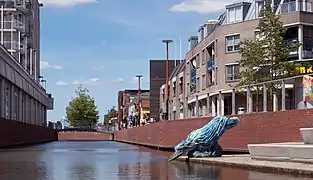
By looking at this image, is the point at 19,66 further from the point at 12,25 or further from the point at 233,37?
the point at 233,37

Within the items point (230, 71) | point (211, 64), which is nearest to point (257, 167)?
point (230, 71)

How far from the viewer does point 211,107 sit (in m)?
35.3

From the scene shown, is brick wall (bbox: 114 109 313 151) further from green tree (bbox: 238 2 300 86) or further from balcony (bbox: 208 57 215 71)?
balcony (bbox: 208 57 215 71)

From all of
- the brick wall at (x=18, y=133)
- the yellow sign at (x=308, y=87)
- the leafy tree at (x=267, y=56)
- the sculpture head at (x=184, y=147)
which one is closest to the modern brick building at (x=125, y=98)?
the brick wall at (x=18, y=133)

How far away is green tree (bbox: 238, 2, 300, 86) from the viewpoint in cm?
3528

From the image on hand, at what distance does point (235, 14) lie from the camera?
228ft

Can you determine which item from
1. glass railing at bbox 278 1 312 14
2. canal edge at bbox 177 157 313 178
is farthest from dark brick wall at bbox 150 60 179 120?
canal edge at bbox 177 157 313 178

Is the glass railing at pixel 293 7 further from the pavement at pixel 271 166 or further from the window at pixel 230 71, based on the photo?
the pavement at pixel 271 166

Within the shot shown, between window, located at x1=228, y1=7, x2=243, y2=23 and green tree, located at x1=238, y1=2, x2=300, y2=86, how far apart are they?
32740 millimetres

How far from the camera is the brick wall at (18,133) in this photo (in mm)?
52287

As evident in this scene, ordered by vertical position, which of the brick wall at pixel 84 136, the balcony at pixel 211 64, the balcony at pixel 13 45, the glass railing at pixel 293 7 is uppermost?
the glass railing at pixel 293 7

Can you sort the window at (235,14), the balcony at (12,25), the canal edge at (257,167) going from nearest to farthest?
1. the canal edge at (257,167)
2. the window at (235,14)
3. the balcony at (12,25)

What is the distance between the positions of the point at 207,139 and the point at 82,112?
113429mm

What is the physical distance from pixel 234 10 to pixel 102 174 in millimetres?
52297
